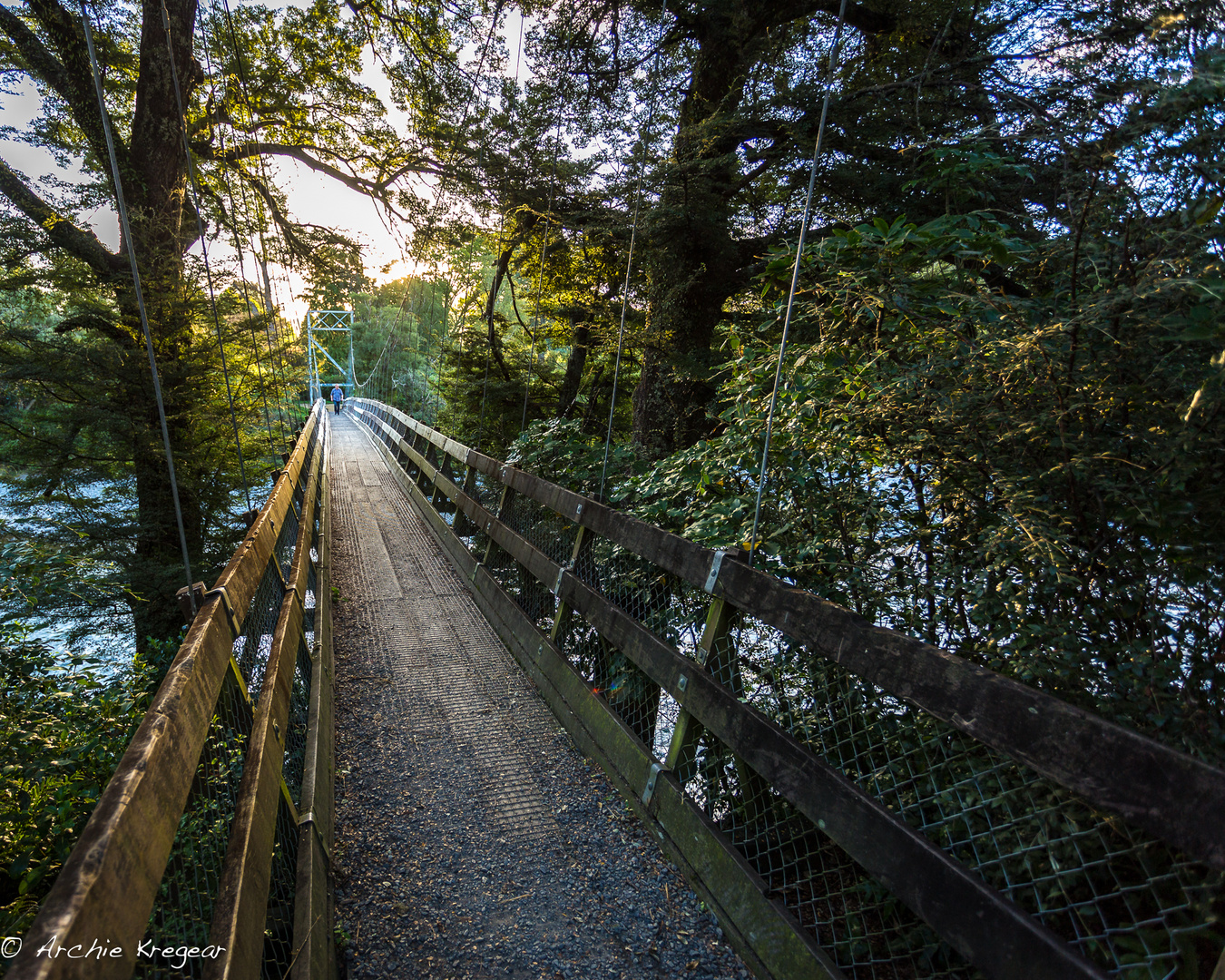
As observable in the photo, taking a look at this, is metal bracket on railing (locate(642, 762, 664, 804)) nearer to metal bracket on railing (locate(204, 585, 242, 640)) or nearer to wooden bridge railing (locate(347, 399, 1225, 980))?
wooden bridge railing (locate(347, 399, 1225, 980))

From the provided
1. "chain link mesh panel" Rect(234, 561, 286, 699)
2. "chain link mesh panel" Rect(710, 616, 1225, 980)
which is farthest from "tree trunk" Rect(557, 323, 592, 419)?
"chain link mesh panel" Rect(710, 616, 1225, 980)

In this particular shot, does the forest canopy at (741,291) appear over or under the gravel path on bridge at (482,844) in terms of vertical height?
over

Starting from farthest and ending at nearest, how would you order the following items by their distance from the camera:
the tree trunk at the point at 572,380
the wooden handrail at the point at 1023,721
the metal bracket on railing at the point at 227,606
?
1. the tree trunk at the point at 572,380
2. the metal bracket on railing at the point at 227,606
3. the wooden handrail at the point at 1023,721

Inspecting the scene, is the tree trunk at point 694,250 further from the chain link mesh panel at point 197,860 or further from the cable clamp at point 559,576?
the chain link mesh panel at point 197,860

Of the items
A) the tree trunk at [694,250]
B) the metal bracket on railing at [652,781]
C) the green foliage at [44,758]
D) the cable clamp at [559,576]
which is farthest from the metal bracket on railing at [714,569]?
the tree trunk at [694,250]

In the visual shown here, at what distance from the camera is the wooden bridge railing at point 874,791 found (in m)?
1.10

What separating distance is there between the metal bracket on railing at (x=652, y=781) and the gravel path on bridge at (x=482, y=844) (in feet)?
0.39

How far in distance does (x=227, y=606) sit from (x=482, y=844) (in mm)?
1263

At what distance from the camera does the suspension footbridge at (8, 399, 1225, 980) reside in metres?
1.08

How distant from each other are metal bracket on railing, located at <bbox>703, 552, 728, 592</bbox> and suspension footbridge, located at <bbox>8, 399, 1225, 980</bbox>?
12mm

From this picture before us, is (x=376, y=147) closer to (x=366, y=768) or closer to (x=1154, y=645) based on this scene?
(x=366, y=768)

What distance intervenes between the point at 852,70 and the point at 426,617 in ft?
18.2

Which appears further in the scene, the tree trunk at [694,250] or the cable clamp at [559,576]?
the tree trunk at [694,250]

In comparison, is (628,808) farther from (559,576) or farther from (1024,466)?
(1024,466)
